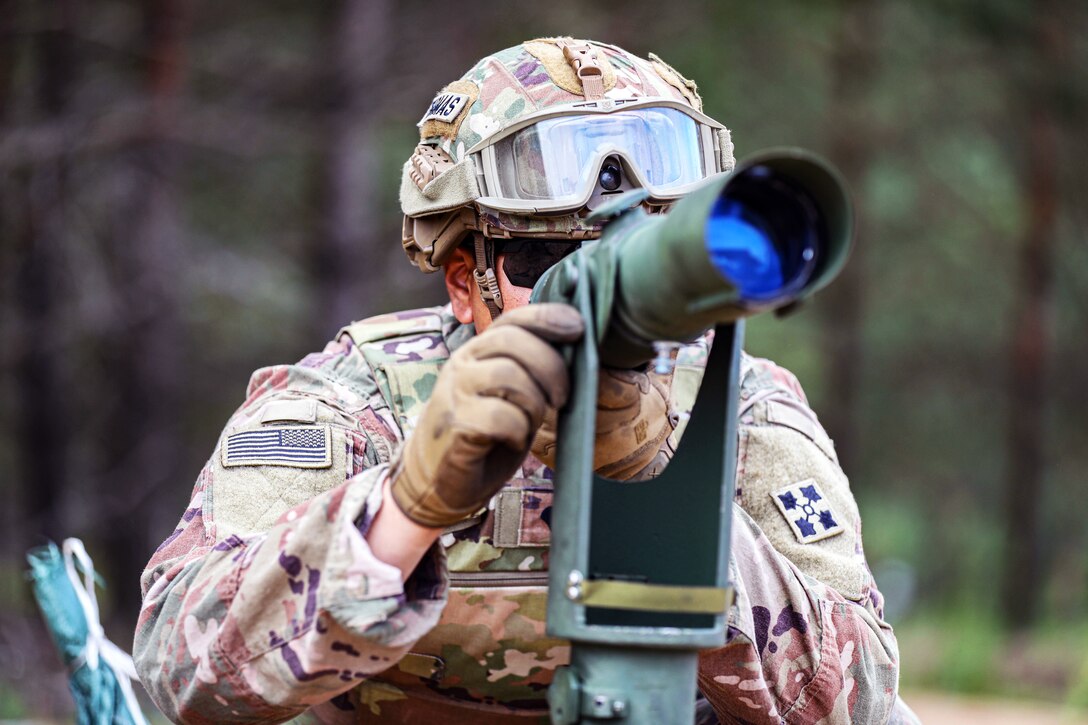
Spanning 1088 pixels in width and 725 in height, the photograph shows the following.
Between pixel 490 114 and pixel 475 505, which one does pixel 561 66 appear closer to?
pixel 490 114

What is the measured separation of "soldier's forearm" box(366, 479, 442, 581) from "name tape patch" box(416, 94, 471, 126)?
123 centimetres

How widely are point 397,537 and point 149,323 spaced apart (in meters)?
8.58

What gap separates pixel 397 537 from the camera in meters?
2.08

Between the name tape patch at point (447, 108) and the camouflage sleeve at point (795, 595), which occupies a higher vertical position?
the name tape patch at point (447, 108)

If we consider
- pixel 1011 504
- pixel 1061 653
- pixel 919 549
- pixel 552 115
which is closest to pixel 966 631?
pixel 1061 653

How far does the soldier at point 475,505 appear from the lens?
2143 mm

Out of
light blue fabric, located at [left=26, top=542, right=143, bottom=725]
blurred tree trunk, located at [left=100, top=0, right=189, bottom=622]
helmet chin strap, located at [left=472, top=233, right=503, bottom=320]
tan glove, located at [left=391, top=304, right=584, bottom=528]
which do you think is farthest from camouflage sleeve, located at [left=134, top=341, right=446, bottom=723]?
blurred tree trunk, located at [left=100, top=0, right=189, bottom=622]

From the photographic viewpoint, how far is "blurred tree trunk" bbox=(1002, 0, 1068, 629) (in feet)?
39.8

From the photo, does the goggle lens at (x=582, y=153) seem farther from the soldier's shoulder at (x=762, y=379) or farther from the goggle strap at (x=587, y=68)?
the soldier's shoulder at (x=762, y=379)

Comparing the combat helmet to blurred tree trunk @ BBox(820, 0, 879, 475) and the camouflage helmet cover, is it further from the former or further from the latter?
blurred tree trunk @ BBox(820, 0, 879, 475)

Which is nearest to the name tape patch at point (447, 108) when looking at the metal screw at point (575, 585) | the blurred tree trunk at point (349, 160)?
the metal screw at point (575, 585)

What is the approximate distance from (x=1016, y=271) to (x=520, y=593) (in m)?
14.4

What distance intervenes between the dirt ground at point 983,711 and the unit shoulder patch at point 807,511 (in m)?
5.10

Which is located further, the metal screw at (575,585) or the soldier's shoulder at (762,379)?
the soldier's shoulder at (762,379)
